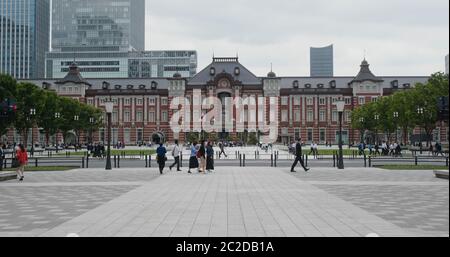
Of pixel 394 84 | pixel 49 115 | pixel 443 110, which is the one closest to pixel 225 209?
pixel 443 110

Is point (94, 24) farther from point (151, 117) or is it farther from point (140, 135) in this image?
point (140, 135)

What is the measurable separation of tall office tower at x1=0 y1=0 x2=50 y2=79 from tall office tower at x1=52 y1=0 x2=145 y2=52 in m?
11.7

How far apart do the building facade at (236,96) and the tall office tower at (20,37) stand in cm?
7626

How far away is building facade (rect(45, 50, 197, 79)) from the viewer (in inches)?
5906

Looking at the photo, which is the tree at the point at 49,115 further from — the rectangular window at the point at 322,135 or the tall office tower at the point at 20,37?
the tall office tower at the point at 20,37

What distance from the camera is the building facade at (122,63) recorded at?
15000cm

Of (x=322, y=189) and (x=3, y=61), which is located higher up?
(x=3, y=61)

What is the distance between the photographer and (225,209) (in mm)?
11141

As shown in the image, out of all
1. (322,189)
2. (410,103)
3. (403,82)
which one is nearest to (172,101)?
(403,82)

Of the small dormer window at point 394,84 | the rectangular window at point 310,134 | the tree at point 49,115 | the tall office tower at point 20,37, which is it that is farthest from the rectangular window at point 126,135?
the tall office tower at point 20,37

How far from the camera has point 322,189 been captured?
1586 centimetres
